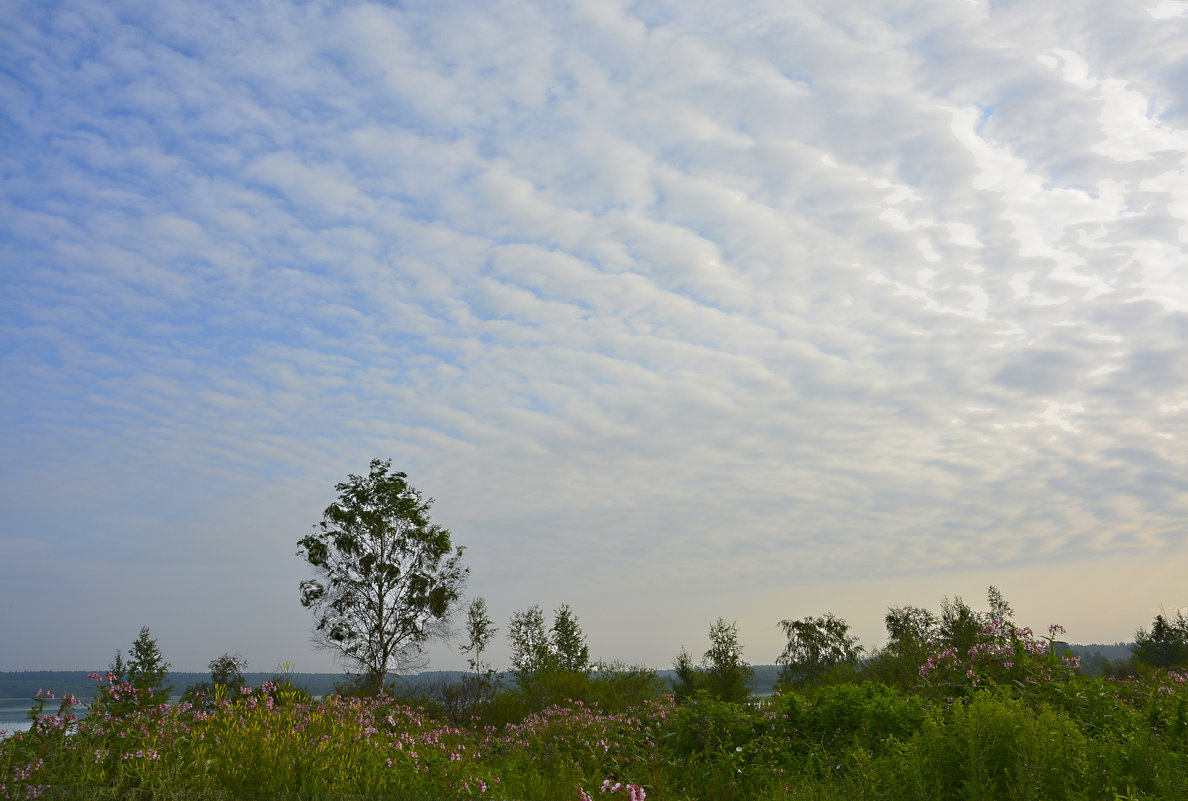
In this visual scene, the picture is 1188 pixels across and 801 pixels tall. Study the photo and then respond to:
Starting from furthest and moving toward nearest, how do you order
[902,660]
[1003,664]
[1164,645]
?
[1164,645] < [902,660] < [1003,664]

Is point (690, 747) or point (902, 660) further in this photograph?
point (902, 660)

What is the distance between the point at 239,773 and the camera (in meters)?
6.82

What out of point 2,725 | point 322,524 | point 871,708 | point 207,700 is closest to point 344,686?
point 322,524

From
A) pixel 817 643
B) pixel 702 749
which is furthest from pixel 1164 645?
pixel 702 749

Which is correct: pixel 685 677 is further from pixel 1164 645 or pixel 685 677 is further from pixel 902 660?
Answer: pixel 1164 645

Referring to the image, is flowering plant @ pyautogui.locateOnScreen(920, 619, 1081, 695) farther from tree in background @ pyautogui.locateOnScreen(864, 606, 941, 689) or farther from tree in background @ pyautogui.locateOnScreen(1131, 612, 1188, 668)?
tree in background @ pyautogui.locateOnScreen(1131, 612, 1188, 668)

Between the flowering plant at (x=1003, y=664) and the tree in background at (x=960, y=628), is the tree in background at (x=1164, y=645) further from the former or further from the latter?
the flowering plant at (x=1003, y=664)

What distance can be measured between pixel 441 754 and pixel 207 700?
9.75ft

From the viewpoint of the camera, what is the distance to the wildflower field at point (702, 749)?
612cm

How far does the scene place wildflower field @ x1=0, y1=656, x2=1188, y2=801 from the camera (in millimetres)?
6117

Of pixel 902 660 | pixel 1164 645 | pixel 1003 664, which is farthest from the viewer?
pixel 1164 645

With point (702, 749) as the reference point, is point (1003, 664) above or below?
above

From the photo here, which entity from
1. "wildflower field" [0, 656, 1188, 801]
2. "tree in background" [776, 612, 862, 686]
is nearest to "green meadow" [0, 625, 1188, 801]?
"wildflower field" [0, 656, 1188, 801]

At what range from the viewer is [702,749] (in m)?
10.9
